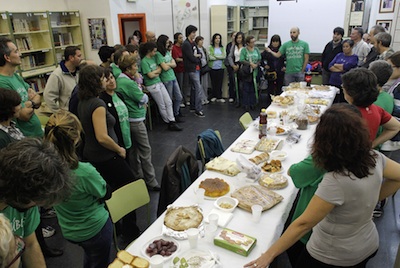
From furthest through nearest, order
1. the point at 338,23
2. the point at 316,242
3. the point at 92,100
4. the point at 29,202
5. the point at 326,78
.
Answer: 1. the point at 338,23
2. the point at 326,78
3. the point at 92,100
4. the point at 316,242
5. the point at 29,202

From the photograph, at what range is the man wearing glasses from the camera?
3.96ft

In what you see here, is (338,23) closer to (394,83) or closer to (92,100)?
(394,83)

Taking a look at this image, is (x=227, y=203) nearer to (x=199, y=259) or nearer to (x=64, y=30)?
(x=199, y=259)

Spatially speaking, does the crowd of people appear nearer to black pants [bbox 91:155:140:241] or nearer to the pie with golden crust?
black pants [bbox 91:155:140:241]

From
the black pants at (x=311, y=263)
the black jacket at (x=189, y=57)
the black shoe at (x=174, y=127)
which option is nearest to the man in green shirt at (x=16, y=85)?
the black pants at (x=311, y=263)

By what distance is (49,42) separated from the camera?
6148 mm

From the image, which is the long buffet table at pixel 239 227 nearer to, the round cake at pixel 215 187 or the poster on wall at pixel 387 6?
the round cake at pixel 215 187

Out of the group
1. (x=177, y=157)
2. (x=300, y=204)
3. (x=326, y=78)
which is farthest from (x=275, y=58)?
(x=300, y=204)

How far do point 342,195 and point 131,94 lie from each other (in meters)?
2.55

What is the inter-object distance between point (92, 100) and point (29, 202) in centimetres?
131

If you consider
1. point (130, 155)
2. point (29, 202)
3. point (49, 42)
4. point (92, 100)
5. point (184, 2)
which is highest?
point (184, 2)

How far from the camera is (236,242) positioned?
169cm

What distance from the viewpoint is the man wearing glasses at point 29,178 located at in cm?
121

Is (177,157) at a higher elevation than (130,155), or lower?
higher
